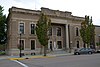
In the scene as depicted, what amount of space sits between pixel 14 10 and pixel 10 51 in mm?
8665

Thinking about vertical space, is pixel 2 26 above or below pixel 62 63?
above

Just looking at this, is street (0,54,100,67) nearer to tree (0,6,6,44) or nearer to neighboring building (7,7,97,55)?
neighboring building (7,7,97,55)

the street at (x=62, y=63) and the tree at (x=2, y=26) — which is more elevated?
the tree at (x=2, y=26)

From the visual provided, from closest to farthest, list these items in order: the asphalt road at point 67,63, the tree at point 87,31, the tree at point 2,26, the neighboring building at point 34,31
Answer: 1. the asphalt road at point 67,63
2. the neighboring building at point 34,31
3. the tree at point 87,31
4. the tree at point 2,26

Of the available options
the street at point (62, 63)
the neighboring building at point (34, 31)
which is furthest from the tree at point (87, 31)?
the street at point (62, 63)

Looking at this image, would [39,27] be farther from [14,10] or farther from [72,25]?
[72,25]

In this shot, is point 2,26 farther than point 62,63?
Yes

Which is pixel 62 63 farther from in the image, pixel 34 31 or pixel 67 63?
pixel 34 31

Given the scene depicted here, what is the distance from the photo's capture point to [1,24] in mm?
46656

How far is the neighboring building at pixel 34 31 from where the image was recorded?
3859cm

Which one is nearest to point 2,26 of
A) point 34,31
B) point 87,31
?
point 34,31

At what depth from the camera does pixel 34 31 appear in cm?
4128

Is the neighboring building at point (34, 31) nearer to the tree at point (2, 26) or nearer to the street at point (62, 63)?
the tree at point (2, 26)

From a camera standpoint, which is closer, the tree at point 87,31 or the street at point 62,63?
the street at point 62,63
